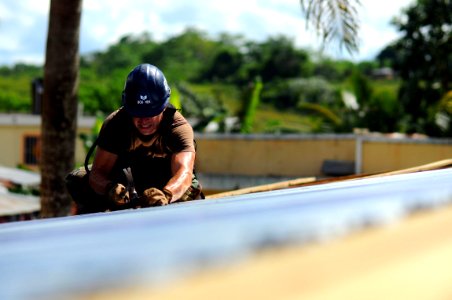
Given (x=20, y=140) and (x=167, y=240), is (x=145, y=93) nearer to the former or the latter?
(x=167, y=240)

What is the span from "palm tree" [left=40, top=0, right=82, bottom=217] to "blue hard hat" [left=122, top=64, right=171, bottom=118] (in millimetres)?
4776

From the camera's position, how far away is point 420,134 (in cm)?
2106

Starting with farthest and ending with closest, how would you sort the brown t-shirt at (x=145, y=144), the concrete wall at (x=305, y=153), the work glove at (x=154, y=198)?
1. the concrete wall at (x=305, y=153)
2. the brown t-shirt at (x=145, y=144)
3. the work glove at (x=154, y=198)

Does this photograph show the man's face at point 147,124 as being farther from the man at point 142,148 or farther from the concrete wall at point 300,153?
the concrete wall at point 300,153

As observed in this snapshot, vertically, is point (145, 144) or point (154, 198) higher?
point (145, 144)

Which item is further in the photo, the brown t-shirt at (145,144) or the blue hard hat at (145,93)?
the brown t-shirt at (145,144)

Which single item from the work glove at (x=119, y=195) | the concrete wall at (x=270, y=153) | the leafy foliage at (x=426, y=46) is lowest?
the concrete wall at (x=270, y=153)

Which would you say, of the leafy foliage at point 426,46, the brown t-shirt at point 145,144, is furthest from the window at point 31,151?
the brown t-shirt at point 145,144

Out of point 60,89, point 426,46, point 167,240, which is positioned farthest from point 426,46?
point 167,240

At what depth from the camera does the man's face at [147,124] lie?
14.4ft

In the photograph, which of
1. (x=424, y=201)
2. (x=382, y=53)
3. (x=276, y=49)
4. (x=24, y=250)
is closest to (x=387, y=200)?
(x=424, y=201)

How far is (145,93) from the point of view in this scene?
428 centimetres

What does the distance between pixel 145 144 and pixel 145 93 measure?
1.07 ft

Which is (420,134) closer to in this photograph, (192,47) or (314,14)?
(314,14)
